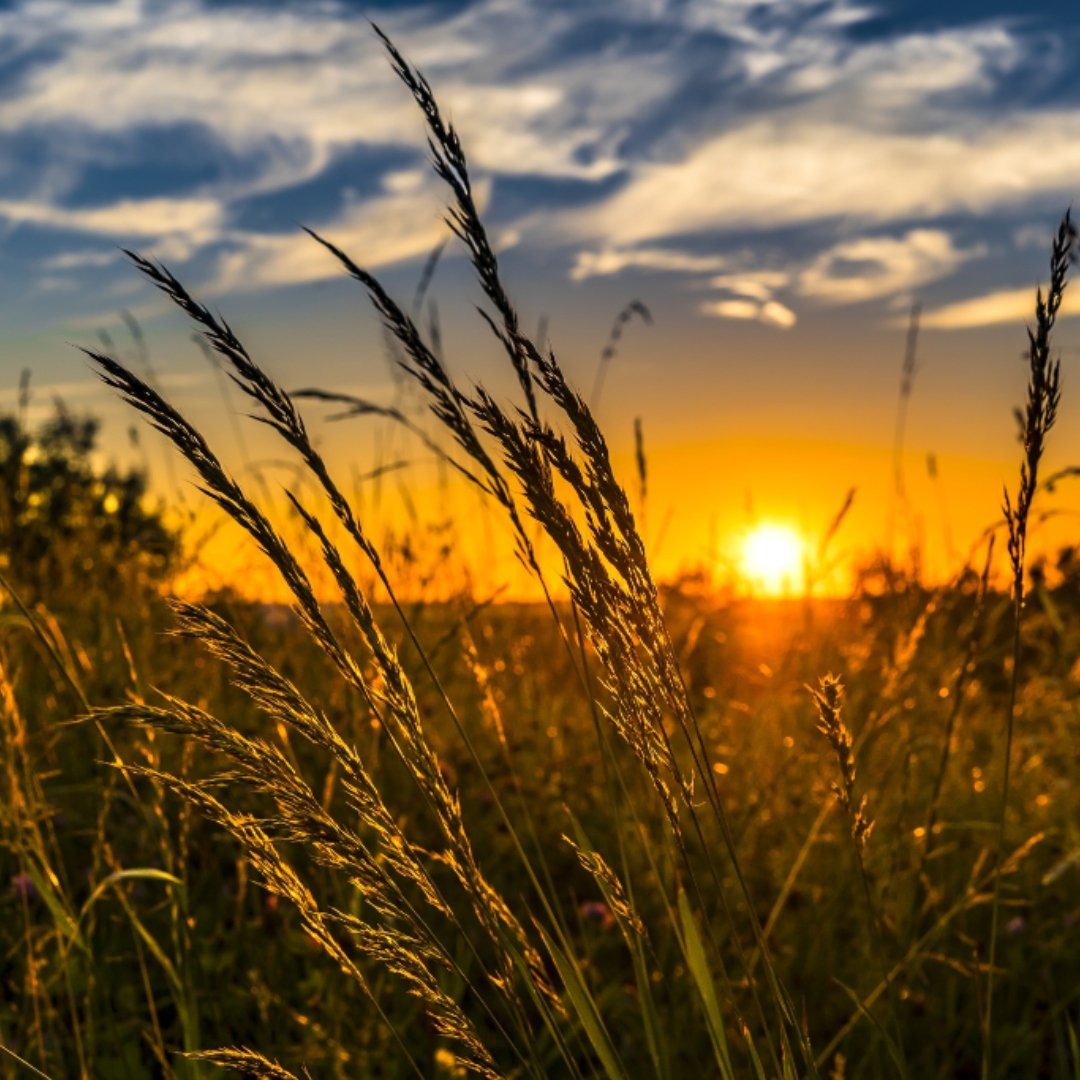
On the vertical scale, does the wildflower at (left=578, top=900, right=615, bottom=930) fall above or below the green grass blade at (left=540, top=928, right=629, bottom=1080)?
below

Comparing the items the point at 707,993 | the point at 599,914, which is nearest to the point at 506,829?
the point at 599,914

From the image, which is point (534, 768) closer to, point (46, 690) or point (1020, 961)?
point (1020, 961)

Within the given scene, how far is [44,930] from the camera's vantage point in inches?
94.4

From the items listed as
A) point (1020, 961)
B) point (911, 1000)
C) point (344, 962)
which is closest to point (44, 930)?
point (344, 962)

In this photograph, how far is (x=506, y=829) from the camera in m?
3.57

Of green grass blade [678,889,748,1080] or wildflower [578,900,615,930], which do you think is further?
wildflower [578,900,615,930]

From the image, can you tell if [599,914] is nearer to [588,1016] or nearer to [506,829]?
[506,829]

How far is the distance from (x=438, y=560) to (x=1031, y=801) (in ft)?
7.25

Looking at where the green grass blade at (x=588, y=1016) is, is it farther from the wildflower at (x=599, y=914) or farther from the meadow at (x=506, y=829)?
the wildflower at (x=599, y=914)

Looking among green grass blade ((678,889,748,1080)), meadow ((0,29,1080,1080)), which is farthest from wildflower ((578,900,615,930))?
green grass blade ((678,889,748,1080))

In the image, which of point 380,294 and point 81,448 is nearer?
point 380,294

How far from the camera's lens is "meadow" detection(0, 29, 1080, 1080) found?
1133 millimetres

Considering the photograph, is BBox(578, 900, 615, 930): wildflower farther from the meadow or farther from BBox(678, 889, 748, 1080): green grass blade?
BBox(678, 889, 748, 1080): green grass blade

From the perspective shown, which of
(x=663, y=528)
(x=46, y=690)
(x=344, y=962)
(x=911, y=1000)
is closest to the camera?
(x=344, y=962)
